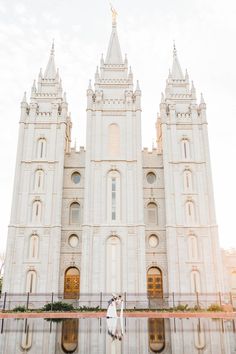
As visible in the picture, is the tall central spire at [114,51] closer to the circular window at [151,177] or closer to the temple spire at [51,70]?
the temple spire at [51,70]

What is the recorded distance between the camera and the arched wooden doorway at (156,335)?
11.9m

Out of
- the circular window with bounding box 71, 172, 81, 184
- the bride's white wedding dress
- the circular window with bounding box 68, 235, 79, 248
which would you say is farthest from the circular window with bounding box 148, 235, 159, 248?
the bride's white wedding dress

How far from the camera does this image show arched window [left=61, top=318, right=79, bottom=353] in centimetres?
1198

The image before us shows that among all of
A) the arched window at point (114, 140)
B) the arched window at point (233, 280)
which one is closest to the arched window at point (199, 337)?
the arched window at point (114, 140)

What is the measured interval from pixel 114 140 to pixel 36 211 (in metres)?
9.69

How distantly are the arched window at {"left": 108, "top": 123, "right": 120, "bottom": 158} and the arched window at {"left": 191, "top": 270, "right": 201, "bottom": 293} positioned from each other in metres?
12.3

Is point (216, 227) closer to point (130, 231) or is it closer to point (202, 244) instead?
point (202, 244)

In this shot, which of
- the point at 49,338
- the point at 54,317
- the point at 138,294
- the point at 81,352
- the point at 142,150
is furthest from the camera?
the point at 142,150

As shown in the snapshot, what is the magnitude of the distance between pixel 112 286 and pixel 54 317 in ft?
29.1

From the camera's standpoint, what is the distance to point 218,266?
29.0 m

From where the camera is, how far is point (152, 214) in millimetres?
32094

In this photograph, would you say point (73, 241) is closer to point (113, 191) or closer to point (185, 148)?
point (113, 191)

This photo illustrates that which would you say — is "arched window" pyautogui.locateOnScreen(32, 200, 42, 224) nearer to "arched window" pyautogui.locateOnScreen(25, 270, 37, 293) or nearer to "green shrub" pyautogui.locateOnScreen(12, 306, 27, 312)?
"arched window" pyautogui.locateOnScreen(25, 270, 37, 293)

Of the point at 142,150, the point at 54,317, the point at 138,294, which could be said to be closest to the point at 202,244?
the point at 138,294
